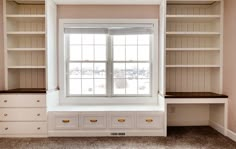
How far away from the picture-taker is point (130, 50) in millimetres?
3859

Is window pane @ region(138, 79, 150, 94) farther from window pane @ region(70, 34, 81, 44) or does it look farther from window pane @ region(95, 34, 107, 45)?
window pane @ region(70, 34, 81, 44)

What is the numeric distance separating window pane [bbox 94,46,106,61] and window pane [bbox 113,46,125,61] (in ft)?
0.68

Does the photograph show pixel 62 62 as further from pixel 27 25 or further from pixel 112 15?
pixel 112 15

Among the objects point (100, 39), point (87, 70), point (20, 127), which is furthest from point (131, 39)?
point (20, 127)

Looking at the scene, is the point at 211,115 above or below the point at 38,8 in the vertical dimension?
below

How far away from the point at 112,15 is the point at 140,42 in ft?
2.55

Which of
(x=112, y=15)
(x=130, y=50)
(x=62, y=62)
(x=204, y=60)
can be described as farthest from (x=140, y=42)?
(x=62, y=62)

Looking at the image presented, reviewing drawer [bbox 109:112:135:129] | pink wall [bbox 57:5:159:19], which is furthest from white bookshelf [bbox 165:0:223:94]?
drawer [bbox 109:112:135:129]

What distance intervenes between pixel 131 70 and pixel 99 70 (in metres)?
0.66

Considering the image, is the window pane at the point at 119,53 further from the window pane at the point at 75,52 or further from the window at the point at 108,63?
the window pane at the point at 75,52

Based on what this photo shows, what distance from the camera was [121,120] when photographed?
10.6 feet

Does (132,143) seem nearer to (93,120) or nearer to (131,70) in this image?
(93,120)

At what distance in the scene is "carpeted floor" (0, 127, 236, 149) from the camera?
2.86 meters

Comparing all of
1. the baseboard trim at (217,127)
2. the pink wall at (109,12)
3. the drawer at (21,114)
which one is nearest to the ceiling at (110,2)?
the pink wall at (109,12)
